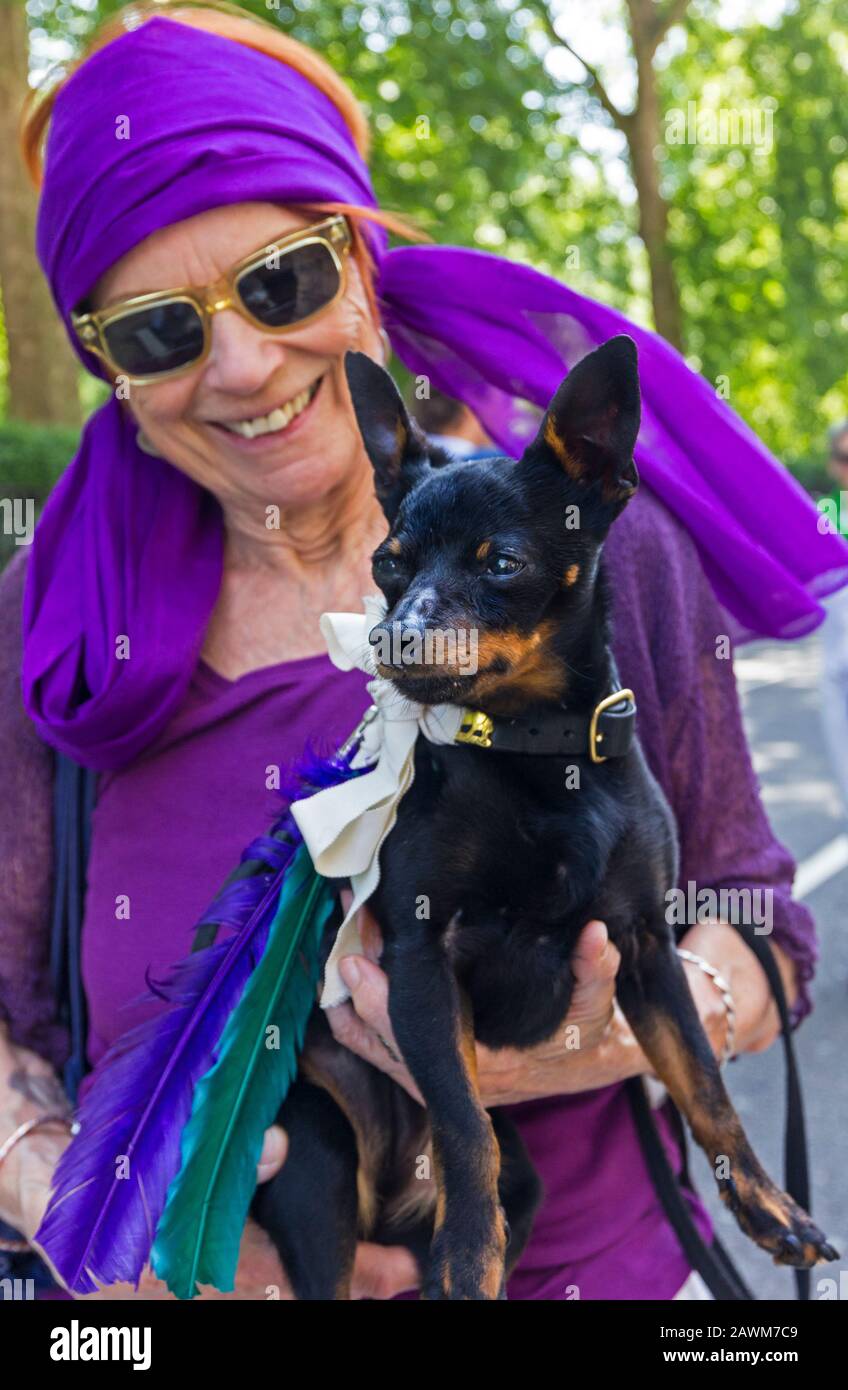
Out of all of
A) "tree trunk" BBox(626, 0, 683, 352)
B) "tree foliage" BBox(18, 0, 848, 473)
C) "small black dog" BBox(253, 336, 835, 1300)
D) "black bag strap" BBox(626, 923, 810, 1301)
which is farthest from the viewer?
"tree trunk" BBox(626, 0, 683, 352)

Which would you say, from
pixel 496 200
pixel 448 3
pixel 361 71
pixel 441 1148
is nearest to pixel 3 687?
pixel 441 1148

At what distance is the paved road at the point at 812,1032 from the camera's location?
4211 mm

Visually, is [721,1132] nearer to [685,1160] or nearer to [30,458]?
[685,1160]

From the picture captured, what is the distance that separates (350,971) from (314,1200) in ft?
1.05

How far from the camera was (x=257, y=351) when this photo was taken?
6.86 ft

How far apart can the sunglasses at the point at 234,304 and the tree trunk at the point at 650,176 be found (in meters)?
16.8

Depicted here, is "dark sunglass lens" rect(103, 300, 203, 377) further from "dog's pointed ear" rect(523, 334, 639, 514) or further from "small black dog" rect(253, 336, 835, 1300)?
"dog's pointed ear" rect(523, 334, 639, 514)

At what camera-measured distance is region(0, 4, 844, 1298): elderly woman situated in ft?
6.64

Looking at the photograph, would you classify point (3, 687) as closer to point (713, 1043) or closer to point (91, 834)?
point (91, 834)

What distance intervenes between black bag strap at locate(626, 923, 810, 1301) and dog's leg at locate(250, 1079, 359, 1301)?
0.46 meters

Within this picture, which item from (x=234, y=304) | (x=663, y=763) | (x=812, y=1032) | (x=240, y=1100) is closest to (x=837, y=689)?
Answer: (x=812, y=1032)

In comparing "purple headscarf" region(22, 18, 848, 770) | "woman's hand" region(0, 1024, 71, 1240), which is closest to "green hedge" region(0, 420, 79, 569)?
"purple headscarf" region(22, 18, 848, 770)

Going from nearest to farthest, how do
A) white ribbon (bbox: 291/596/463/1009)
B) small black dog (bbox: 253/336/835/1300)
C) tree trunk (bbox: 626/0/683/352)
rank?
small black dog (bbox: 253/336/835/1300), white ribbon (bbox: 291/596/463/1009), tree trunk (bbox: 626/0/683/352)

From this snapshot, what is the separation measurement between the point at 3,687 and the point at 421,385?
34.3 inches
